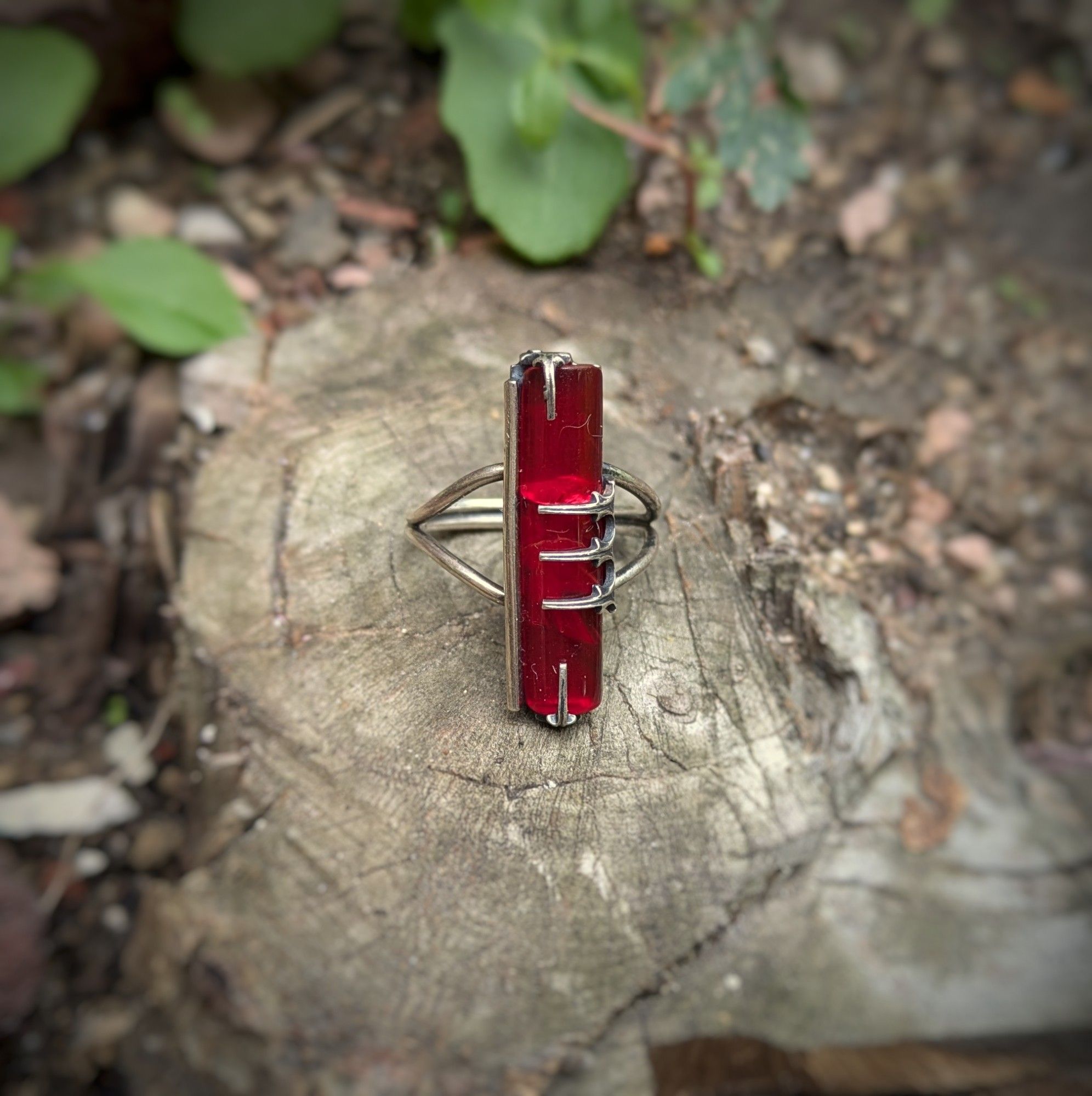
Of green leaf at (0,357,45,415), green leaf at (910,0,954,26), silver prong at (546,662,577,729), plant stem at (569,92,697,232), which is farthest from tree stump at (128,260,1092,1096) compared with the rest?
green leaf at (910,0,954,26)

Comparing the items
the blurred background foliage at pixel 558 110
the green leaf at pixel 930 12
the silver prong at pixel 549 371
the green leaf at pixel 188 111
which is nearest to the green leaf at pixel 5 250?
the blurred background foliage at pixel 558 110

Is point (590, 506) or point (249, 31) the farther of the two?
point (249, 31)

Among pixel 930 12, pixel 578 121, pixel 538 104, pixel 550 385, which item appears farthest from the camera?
pixel 930 12

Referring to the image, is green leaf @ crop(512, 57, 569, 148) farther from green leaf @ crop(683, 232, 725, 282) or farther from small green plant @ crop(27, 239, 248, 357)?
small green plant @ crop(27, 239, 248, 357)

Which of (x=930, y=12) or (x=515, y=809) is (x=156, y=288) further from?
(x=930, y=12)

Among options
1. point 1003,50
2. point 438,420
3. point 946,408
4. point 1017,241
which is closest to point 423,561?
point 438,420

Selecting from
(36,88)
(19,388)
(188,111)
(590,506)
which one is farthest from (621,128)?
(19,388)

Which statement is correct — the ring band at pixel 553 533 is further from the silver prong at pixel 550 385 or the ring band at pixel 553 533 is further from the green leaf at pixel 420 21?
the green leaf at pixel 420 21
